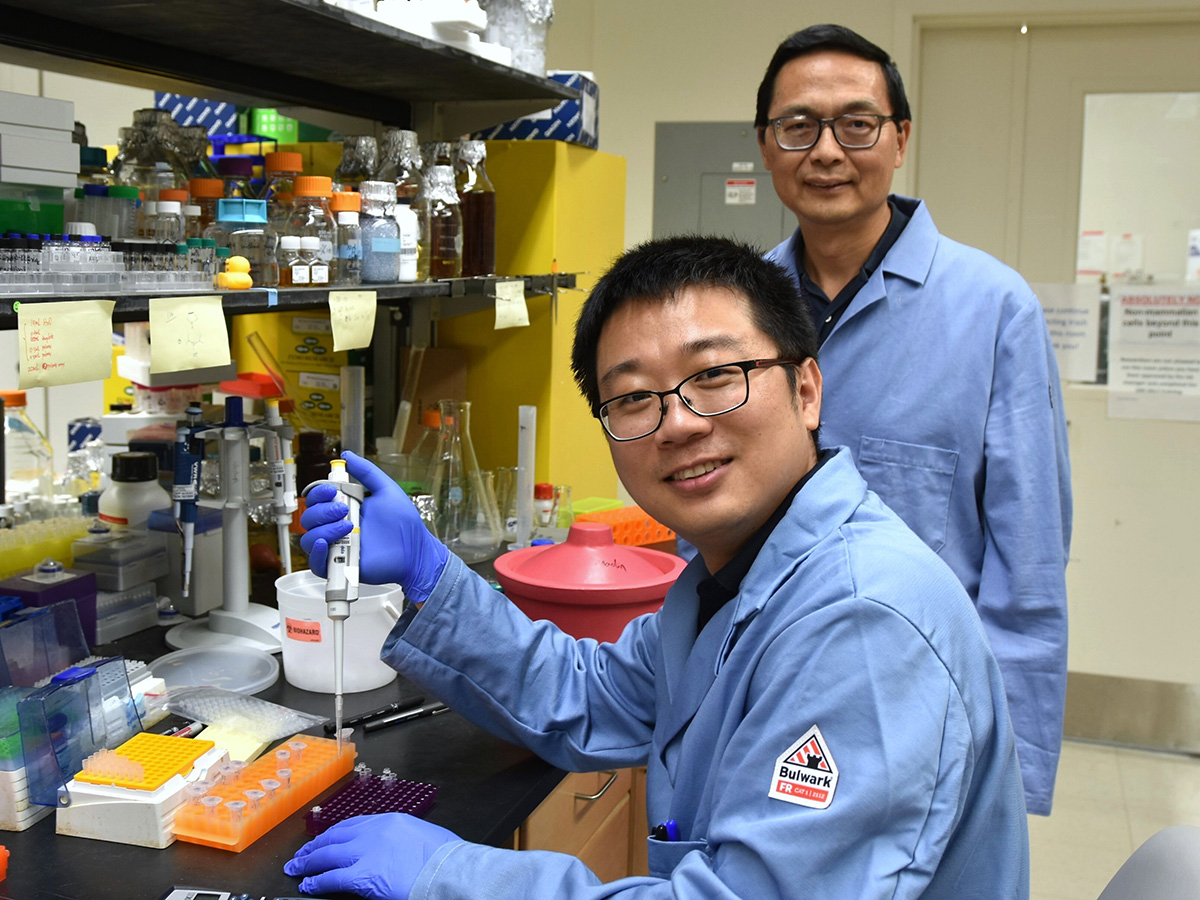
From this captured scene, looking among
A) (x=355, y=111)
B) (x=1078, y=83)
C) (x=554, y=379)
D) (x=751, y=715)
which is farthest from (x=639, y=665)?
(x=1078, y=83)

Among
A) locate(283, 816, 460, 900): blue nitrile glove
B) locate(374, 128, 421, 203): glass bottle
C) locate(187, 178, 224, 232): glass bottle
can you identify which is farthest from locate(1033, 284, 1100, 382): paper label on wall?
locate(283, 816, 460, 900): blue nitrile glove

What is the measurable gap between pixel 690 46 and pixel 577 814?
9.48 feet

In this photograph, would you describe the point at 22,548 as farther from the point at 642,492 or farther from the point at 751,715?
the point at 751,715

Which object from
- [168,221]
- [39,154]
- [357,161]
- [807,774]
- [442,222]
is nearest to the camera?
[807,774]

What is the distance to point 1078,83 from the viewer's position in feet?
11.5

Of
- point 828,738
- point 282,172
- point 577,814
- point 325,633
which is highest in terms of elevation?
point 282,172

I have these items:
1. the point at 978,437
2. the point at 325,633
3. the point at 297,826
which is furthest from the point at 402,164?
the point at 297,826

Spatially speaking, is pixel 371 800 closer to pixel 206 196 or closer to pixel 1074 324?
pixel 206 196

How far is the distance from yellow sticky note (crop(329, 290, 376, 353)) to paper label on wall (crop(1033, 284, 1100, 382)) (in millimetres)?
2629

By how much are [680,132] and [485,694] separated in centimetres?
280

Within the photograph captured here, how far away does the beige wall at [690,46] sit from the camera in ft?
11.4

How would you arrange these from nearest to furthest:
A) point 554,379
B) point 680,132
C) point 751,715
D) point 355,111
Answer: point 751,715, point 355,111, point 554,379, point 680,132

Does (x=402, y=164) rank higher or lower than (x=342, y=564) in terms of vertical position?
higher

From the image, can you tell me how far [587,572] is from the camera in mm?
1681
